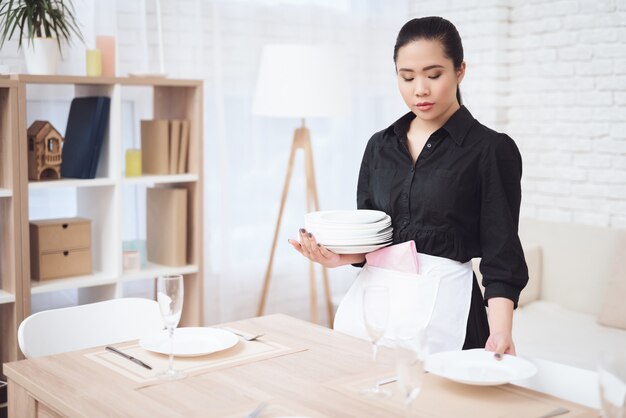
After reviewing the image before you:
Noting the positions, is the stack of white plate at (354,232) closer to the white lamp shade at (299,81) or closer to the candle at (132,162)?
the candle at (132,162)

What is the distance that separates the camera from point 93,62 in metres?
3.31

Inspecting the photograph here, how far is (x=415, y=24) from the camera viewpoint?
204 centimetres

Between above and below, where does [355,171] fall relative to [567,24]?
below

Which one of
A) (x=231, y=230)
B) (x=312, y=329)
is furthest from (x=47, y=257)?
(x=312, y=329)

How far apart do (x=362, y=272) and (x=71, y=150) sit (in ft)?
5.47

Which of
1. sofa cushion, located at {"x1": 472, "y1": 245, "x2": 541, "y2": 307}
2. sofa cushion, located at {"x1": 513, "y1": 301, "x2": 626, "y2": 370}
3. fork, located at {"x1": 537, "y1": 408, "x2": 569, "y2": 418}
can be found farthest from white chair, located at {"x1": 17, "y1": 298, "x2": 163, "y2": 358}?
sofa cushion, located at {"x1": 472, "y1": 245, "x2": 541, "y2": 307}

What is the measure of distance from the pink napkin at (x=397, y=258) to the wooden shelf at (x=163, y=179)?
5.16 feet

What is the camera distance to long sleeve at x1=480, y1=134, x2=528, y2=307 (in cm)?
197

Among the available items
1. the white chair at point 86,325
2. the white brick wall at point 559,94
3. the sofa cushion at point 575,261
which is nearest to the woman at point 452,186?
the white chair at point 86,325

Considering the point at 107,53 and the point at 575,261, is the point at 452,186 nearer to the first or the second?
the point at 107,53

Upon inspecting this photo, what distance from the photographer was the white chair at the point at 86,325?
2.24m

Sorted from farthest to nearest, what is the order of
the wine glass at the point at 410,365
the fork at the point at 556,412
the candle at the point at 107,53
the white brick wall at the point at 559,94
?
the white brick wall at the point at 559,94
the candle at the point at 107,53
the fork at the point at 556,412
the wine glass at the point at 410,365

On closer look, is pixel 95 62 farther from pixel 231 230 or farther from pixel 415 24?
pixel 415 24

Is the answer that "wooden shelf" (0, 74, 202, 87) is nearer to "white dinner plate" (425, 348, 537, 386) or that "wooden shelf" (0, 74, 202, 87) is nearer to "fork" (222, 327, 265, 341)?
"fork" (222, 327, 265, 341)
